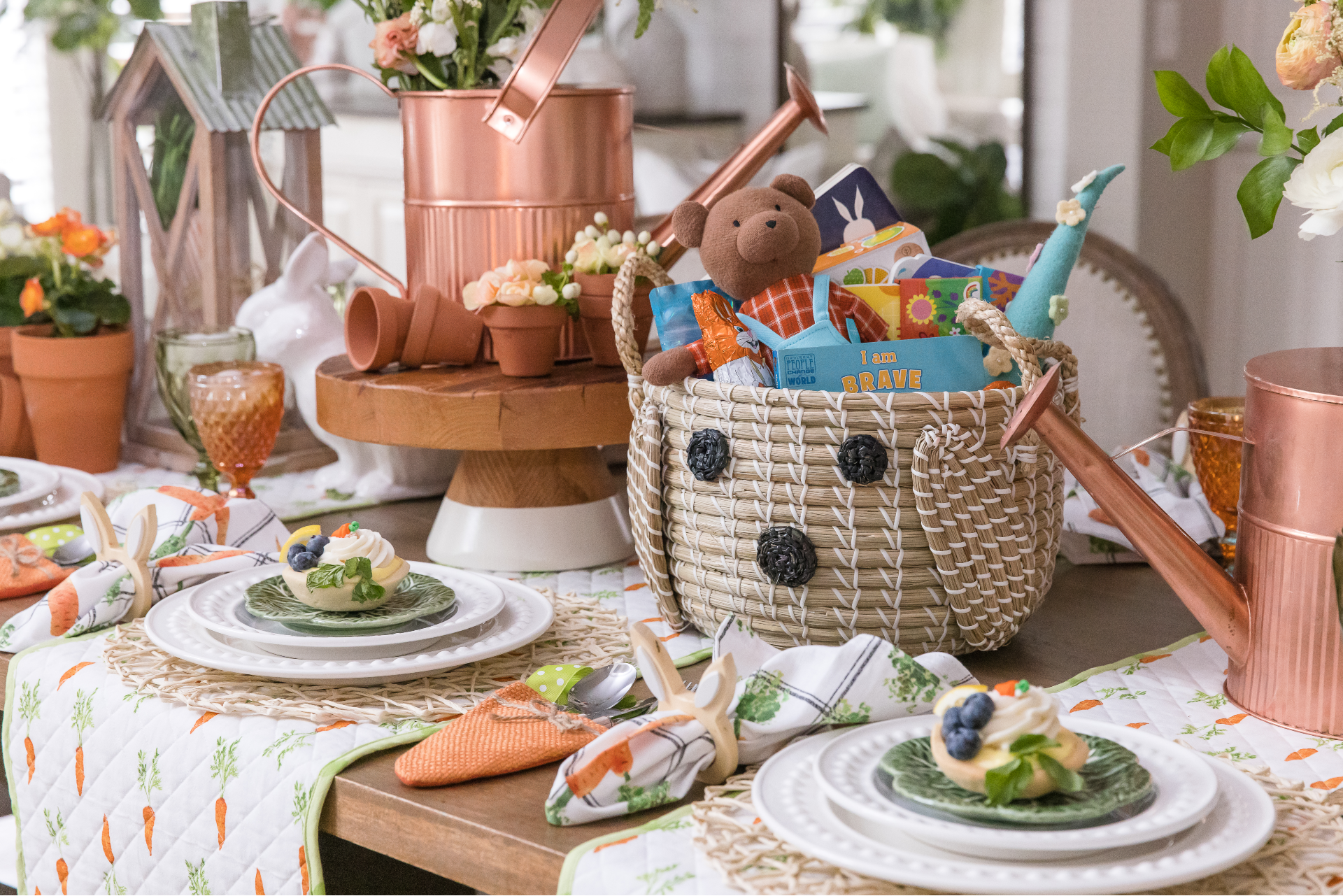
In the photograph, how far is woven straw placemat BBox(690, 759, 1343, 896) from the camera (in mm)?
549

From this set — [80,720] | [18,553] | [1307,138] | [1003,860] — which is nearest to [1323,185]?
[1307,138]

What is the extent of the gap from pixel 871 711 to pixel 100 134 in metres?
1.82

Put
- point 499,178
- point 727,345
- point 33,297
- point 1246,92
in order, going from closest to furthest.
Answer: point 1246,92, point 727,345, point 499,178, point 33,297

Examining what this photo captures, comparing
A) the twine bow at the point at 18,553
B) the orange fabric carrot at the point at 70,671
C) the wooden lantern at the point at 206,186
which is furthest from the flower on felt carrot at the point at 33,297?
the orange fabric carrot at the point at 70,671

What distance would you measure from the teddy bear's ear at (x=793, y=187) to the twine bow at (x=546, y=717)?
35 cm

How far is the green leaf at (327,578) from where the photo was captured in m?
0.79

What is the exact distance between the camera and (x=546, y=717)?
2.33ft

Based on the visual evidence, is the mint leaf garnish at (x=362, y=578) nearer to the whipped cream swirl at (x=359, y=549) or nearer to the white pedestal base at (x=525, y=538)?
the whipped cream swirl at (x=359, y=549)

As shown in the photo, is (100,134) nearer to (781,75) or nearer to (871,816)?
(781,75)

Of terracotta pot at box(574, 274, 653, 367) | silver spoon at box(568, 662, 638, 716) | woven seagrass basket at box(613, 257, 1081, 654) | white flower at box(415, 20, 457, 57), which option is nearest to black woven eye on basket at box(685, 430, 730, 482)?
woven seagrass basket at box(613, 257, 1081, 654)

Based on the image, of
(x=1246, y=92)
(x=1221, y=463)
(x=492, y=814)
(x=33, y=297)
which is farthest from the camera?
A: (x=33, y=297)

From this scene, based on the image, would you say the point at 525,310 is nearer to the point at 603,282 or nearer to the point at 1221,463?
the point at 603,282

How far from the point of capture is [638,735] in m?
0.64

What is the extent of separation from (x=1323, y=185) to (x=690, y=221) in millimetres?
353
